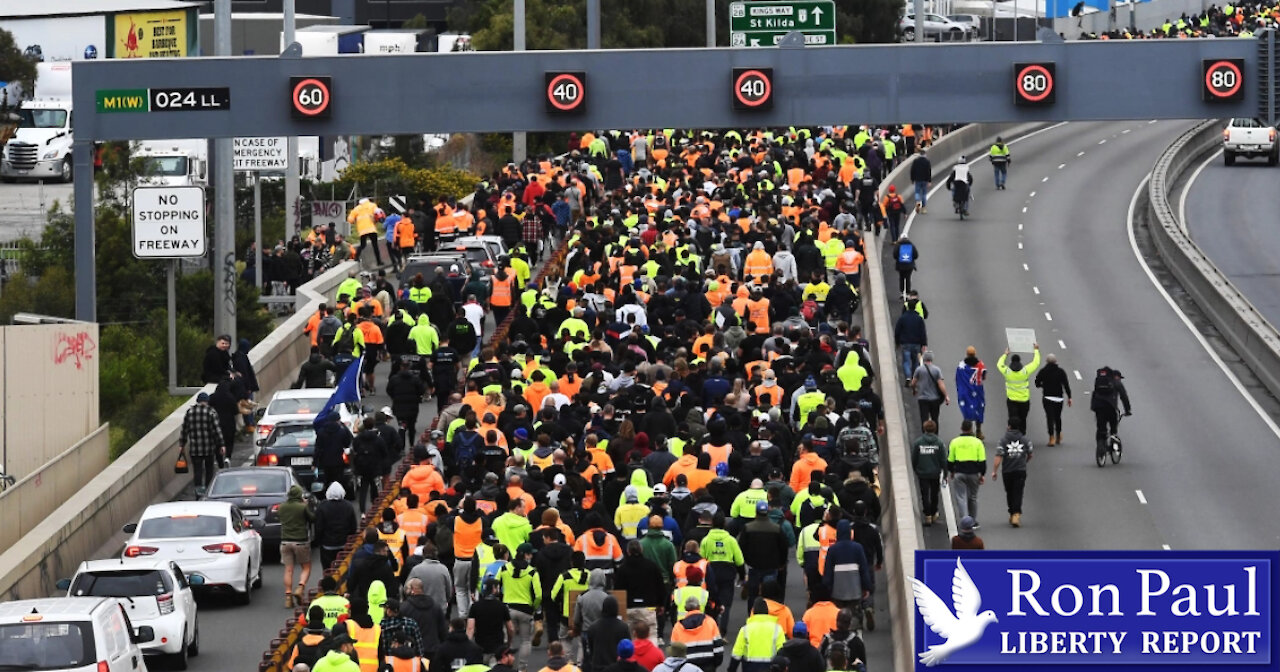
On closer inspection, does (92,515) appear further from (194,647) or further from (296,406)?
(194,647)

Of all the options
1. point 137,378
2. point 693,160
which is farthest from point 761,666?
point 693,160

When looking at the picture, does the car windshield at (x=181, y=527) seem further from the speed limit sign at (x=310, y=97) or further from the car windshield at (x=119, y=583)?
the speed limit sign at (x=310, y=97)

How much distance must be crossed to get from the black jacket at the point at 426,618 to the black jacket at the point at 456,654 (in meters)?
1.31

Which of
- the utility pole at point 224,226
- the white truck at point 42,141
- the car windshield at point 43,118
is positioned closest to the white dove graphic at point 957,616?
the utility pole at point 224,226

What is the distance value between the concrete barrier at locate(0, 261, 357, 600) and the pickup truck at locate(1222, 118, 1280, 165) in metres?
39.3

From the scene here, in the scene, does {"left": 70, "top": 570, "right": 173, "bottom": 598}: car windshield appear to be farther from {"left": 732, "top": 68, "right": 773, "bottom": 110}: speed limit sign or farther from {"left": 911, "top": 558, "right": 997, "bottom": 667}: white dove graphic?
{"left": 732, "top": 68, "right": 773, "bottom": 110}: speed limit sign

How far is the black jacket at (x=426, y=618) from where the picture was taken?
65.3ft

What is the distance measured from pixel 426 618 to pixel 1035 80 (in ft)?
55.9

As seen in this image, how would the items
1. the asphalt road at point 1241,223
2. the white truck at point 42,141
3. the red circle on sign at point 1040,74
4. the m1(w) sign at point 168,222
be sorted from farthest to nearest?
the white truck at point 42,141
the asphalt road at point 1241,223
the red circle on sign at point 1040,74
the m1(w) sign at point 168,222

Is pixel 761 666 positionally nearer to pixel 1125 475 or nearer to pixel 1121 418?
pixel 1125 475

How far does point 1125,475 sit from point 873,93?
702cm

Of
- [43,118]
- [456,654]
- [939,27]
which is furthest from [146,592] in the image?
[939,27]

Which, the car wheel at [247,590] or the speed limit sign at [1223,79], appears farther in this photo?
the speed limit sign at [1223,79]

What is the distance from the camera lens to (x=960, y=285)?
4516cm
